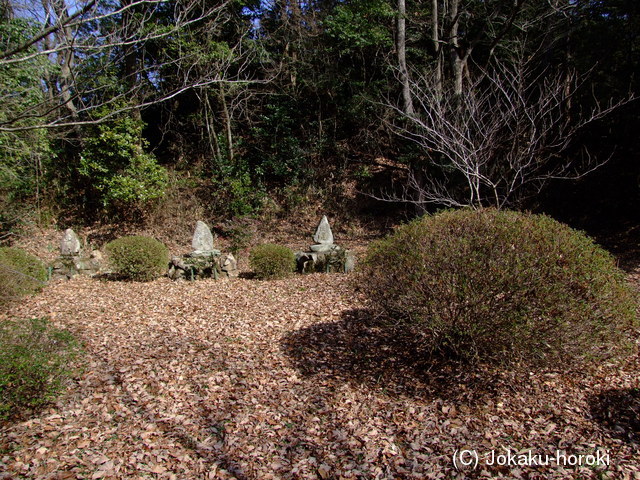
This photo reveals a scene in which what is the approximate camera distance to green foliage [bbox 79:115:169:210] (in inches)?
445

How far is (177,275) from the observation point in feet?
27.6

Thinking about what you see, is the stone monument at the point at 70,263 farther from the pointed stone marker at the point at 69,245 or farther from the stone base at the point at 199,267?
the stone base at the point at 199,267

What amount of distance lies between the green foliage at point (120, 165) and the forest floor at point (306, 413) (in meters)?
6.99

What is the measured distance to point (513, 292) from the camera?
3.28 metres

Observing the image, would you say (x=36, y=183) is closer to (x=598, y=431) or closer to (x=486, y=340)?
(x=486, y=340)

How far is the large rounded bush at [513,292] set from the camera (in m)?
3.25

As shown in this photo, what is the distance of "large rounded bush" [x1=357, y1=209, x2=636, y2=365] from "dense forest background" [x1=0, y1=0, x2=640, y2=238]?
5.38m

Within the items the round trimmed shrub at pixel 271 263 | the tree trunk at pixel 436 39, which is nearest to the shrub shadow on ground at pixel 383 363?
the round trimmed shrub at pixel 271 263

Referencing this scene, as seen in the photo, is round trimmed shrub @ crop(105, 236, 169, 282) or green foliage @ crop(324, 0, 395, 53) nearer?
round trimmed shrub @ crop(105, 236, 169, 282)

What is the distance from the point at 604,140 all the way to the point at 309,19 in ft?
30.5

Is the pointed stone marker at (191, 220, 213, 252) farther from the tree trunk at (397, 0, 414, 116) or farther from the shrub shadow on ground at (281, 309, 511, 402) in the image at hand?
the tree trunk at (397, 0, 414, 116)

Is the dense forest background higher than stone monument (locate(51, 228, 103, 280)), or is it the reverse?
the dense forest background

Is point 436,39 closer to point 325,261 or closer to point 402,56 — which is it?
point 402,56

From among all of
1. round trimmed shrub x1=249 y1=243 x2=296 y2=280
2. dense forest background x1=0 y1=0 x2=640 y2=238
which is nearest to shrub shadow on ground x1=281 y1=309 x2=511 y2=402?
round trimmed shrub x1=249 y1=243 x2=296 y2=280
